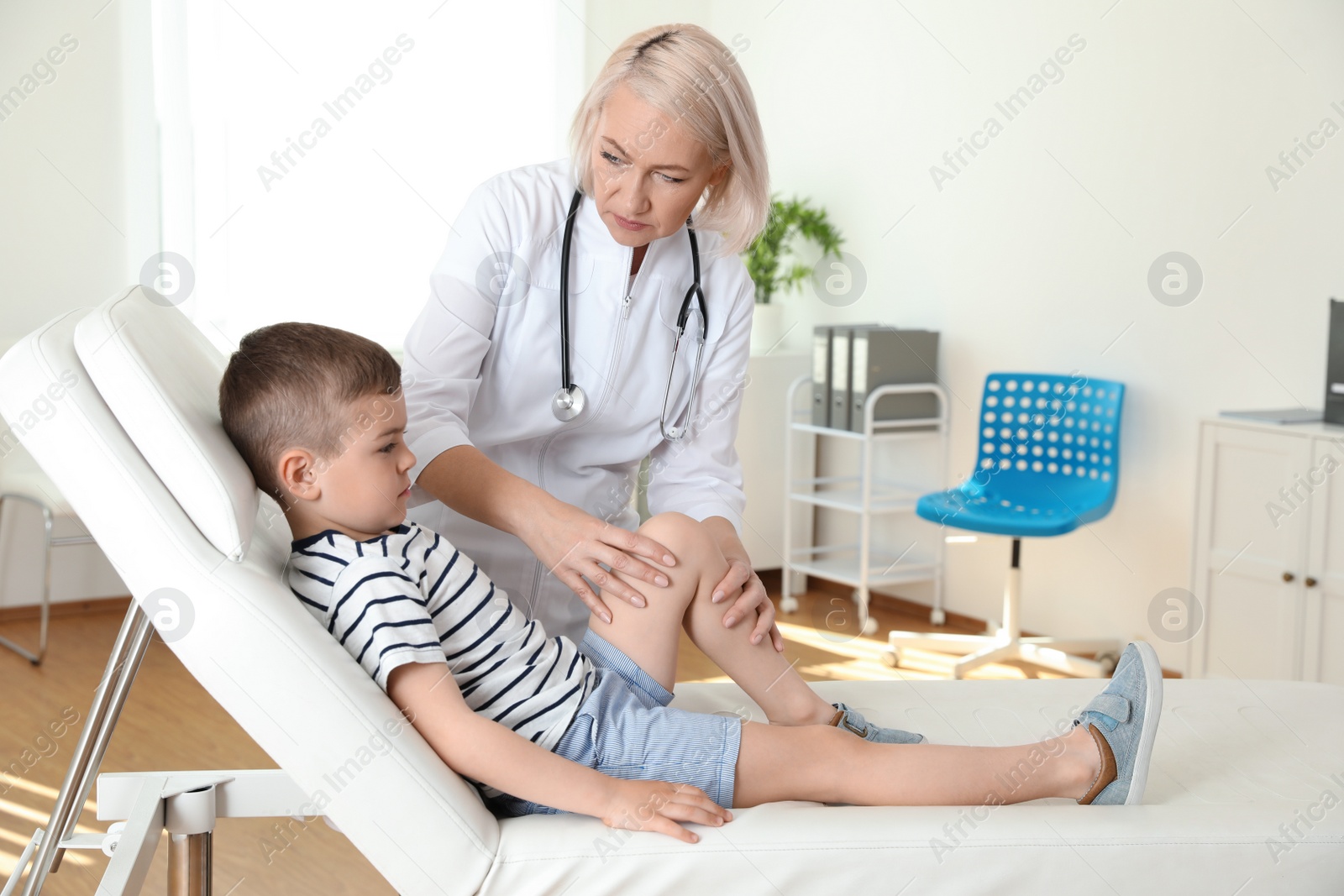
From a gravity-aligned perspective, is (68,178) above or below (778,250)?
above

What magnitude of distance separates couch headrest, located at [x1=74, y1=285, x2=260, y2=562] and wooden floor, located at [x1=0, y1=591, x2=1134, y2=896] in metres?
1.06

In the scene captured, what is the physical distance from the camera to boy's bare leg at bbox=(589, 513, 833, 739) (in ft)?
4.19

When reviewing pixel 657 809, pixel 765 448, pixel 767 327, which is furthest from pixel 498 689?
pixel 767 327

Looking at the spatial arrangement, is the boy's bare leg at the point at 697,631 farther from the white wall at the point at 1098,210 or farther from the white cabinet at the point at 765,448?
the white cabinet at the point at 765,448

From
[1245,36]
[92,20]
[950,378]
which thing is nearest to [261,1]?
[92,20]

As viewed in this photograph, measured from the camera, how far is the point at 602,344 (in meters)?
1.51

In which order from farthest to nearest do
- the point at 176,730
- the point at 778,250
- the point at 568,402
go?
1. the point at 778,250
2. the point at 176,730
3. the point at 568,402

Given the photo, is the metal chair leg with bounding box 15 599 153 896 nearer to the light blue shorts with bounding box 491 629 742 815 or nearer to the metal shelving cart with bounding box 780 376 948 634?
the light blue shorts with bounding box 491 629 742 815

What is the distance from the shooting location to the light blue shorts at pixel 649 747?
45.9 inches

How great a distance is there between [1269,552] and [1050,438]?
0.74 metres

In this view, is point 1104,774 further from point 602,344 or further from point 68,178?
point 68,178

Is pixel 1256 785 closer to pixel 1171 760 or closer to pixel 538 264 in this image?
pixel 1171 760

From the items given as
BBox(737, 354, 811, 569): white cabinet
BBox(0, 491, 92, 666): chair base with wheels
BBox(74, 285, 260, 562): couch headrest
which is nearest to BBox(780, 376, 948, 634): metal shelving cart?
BBox(737, 354, 811, 569): white cabinet

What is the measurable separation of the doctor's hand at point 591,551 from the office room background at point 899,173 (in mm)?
2212
